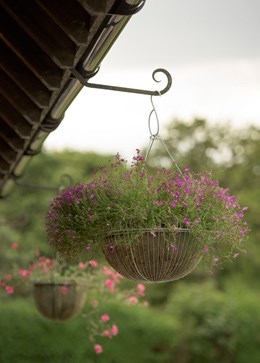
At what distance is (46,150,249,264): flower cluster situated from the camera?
303 cm

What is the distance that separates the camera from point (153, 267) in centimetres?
308

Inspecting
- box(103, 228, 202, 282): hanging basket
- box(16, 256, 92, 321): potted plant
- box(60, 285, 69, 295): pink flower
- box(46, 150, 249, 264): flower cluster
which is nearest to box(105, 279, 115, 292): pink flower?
box(16, 256, 92, 321): potted plant

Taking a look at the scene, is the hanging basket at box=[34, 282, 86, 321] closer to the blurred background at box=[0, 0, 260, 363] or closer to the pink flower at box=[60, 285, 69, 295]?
the pink flower at box=[60, 285, 69, 295]

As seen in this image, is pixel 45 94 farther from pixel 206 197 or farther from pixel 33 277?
pixel 33 277

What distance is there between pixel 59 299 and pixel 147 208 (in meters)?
3.34

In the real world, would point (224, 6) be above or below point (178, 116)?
below

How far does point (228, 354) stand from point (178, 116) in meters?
11.8

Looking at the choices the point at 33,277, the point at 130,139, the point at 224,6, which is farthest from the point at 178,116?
the point at 33,277

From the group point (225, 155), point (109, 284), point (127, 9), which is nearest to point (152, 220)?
point (127, 9)

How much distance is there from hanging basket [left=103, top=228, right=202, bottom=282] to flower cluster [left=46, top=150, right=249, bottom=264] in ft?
0.11

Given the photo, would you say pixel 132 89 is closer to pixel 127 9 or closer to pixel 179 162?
pixel 127 9

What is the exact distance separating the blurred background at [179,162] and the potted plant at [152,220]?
4.93 m

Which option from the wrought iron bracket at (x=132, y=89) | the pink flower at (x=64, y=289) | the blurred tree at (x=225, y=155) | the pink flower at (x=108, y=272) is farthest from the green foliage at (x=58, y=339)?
the blurred tree at (x=225, y=155)

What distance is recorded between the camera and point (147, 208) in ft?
9.93
